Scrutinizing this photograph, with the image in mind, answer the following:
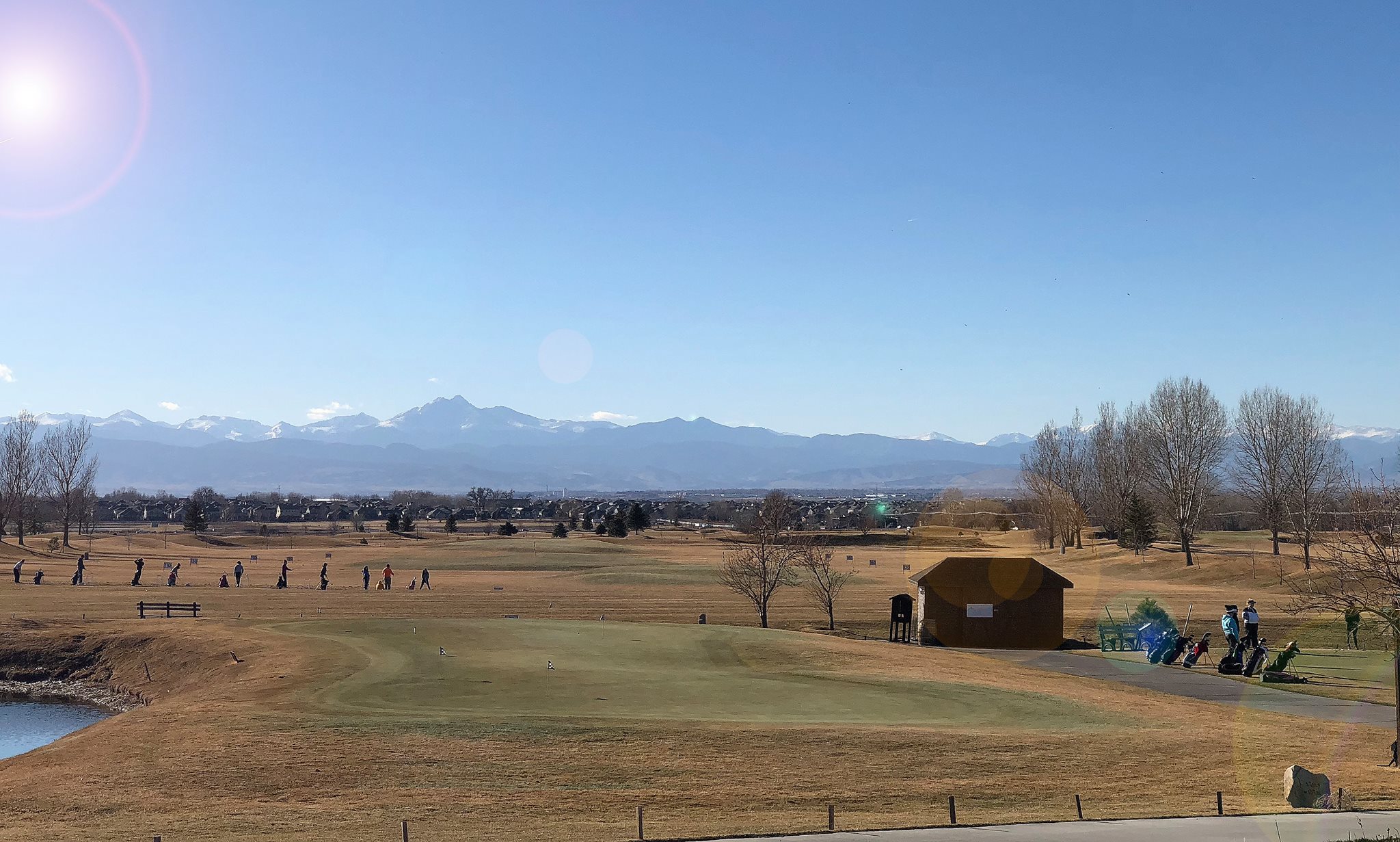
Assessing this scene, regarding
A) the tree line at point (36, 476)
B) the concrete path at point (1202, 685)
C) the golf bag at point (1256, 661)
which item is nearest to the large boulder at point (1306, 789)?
the concrete path at point (1202, 685)

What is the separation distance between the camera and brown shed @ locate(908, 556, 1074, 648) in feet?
150

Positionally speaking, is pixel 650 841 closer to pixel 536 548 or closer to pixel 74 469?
pixel 536 548

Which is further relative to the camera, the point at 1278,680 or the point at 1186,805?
the point at 1278,680

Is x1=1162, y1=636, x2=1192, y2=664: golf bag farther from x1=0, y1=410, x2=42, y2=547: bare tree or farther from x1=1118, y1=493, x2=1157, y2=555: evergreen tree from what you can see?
x1=0, y1=410, x2=42, y2=547: bare tree

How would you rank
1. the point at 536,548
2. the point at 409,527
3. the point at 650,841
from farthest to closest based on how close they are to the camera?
the point at 409,527 < the point at 536,548 < the point at 650,841

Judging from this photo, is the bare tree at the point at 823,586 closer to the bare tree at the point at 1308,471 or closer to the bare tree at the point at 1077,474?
the bare tree at the point at 1308,471

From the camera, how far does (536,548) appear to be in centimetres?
10650

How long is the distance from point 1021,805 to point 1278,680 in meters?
21.5

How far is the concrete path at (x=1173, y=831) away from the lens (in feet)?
49.0

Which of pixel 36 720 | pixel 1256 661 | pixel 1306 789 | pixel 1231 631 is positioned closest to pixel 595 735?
pixel 1306 789

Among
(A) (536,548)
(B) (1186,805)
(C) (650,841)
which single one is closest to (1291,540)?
(A) (536,548)

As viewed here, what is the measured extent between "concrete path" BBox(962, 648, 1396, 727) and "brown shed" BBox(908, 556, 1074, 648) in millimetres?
968

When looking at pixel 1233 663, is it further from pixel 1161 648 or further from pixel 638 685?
pixel 638 685

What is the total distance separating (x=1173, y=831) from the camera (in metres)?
15.4
